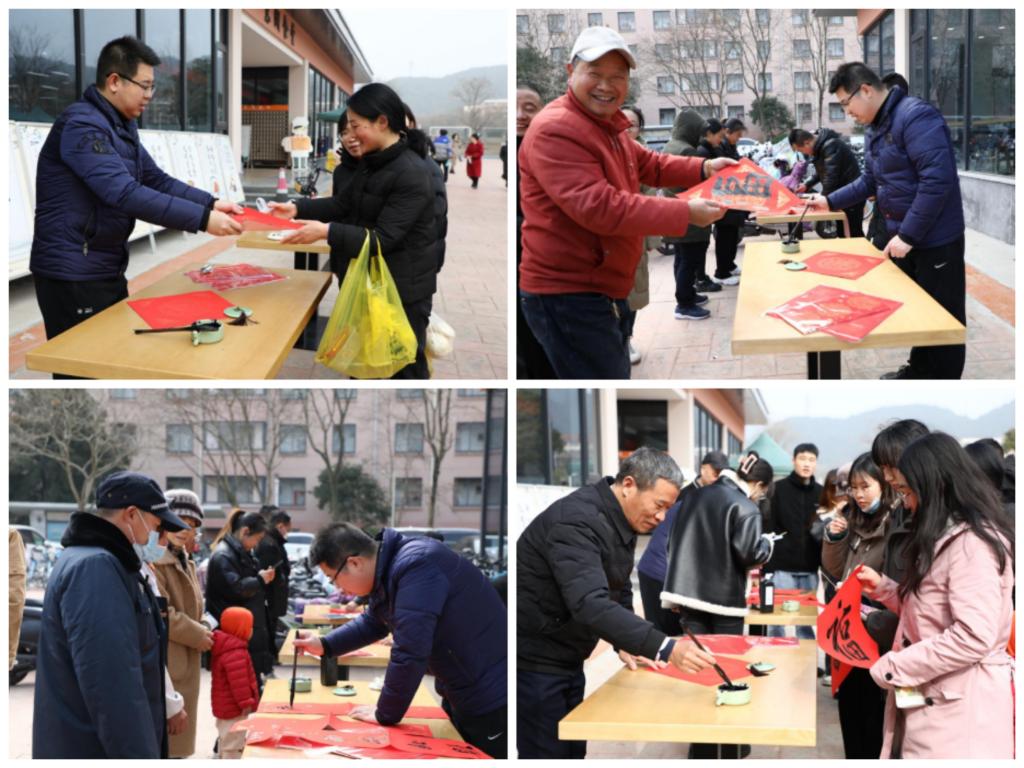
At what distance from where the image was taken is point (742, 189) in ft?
13.0

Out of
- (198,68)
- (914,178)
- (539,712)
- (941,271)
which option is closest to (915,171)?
(914,178)

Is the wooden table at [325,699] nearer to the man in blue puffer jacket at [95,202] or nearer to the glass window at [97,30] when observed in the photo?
the man in blue puffer jacket at [95,202]

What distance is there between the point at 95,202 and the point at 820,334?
2312 millimetres

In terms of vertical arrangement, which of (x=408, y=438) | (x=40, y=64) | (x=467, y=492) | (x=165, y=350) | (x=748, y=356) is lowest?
(x=467, y=492)

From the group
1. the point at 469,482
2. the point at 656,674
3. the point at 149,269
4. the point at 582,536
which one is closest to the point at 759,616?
the point at 656,674

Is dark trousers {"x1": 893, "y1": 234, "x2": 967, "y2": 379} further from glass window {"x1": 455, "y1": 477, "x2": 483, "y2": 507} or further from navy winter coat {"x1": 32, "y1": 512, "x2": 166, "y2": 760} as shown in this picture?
glass window {"x1": 455, "y1": 477, "x2": 483, "y2": 507}

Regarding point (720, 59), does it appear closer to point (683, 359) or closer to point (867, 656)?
point (683, 359)

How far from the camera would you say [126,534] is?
2885 millimetres

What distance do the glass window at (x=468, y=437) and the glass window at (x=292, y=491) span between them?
292 cm

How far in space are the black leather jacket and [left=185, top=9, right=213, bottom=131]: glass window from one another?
10.4m

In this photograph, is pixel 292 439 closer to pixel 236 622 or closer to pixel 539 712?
pixel 236 622

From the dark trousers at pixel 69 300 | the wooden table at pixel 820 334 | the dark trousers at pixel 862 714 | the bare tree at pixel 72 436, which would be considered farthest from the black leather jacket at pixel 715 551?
the bare tree at pixel 72 436

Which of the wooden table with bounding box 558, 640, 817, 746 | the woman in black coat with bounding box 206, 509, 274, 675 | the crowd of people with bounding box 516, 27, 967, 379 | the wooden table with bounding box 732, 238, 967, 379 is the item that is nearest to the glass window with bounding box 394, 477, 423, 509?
the woman in black coat with bounding box 206, 509, 274, 675

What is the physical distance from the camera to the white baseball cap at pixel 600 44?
2977mm
